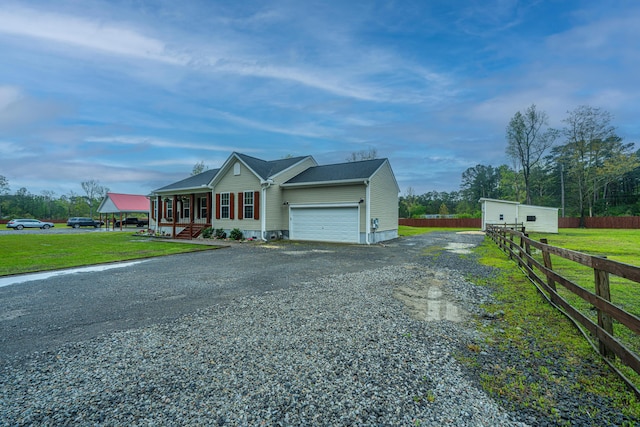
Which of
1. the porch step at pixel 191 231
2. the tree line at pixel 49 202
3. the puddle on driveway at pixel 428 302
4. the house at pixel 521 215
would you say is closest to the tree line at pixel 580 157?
the house at pixel 521 215

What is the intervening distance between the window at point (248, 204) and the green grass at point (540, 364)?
572 inches

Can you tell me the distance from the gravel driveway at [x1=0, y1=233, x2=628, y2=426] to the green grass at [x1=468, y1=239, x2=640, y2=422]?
0.84 feet

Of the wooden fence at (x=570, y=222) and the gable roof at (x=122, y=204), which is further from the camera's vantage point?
the gable roof at (x=122, y=204)

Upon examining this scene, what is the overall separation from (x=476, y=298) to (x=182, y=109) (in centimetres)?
2218

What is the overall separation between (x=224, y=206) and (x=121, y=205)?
23.8 meters

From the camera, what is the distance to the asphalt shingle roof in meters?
15.8

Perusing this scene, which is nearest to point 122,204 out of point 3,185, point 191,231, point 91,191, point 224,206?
point 191,231

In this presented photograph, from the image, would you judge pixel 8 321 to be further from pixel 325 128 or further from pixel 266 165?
pixel 325 128

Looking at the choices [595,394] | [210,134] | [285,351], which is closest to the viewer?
[595,394]

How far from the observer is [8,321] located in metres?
4.29

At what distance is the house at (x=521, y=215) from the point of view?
26750 millimetres

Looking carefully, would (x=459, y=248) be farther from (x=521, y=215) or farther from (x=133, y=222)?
(x=133, y=222)

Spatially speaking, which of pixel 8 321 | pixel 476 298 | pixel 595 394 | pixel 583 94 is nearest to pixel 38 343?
pixel 8 321

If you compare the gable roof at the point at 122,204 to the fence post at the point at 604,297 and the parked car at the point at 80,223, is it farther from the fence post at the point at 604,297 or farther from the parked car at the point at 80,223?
the fence post at the point at 604,297
